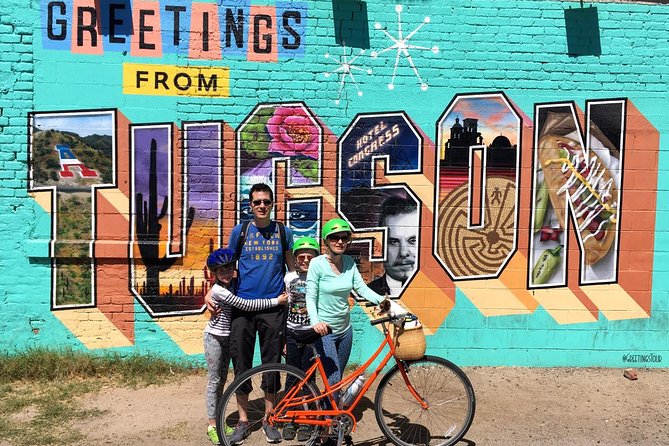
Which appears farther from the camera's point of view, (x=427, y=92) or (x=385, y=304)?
(x=427, y=92)

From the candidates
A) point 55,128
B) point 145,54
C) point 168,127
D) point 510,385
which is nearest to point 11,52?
point 55,128

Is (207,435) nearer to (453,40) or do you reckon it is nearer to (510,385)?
(510,385)

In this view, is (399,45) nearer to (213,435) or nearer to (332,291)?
(332,291)

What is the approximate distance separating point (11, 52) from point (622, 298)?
628 cm

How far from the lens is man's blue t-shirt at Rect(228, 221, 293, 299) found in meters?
4.17

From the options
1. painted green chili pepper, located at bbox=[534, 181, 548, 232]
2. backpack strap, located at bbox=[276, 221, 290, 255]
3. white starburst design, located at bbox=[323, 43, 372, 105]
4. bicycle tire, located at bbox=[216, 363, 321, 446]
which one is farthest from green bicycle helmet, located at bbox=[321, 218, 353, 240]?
painted green chili pepper, located at bbox=[534, 181, 548, 232]

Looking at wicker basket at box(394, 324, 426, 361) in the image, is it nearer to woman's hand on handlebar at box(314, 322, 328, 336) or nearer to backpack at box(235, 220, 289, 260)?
woman's hand on handlebar at box(314, 322, 328, 336)

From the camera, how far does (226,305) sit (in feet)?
13.5

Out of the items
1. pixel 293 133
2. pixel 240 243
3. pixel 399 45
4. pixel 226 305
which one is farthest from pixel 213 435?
pixel 399 45

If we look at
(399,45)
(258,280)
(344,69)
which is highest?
(399,45)

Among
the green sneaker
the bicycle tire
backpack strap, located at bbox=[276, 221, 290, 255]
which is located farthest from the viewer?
backpack strap, located at bbox=[276, 221, 290, 255]

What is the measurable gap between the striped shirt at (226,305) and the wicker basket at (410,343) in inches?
36.3

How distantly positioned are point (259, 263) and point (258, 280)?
0.12 m

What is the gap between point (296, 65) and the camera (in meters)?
5.48
